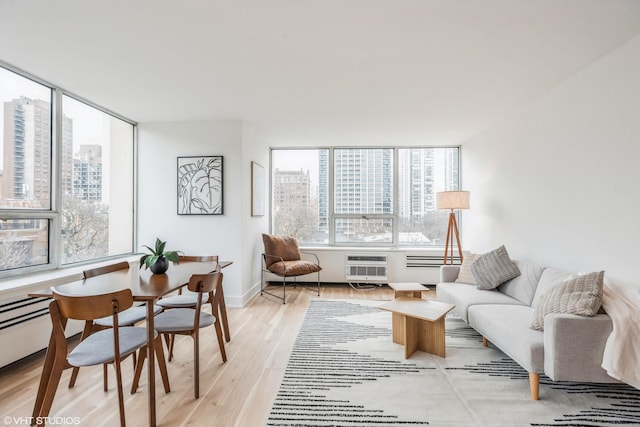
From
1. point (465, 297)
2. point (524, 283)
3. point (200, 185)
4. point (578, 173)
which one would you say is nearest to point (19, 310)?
point (200, 185)

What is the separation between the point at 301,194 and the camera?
216 inches

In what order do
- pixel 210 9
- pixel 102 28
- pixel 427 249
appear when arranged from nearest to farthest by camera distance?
pixel 210 9 → pixel 102 28 → pixel 427 249

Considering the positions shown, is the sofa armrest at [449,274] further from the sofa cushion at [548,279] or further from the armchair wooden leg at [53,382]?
the armchair wooden leg at [53,382]

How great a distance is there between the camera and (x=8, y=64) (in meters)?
2.46

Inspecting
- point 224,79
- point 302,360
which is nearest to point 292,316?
point 302,360

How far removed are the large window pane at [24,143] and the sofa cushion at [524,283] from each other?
464cm

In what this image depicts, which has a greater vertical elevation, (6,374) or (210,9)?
(210,9)

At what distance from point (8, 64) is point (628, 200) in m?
4.96

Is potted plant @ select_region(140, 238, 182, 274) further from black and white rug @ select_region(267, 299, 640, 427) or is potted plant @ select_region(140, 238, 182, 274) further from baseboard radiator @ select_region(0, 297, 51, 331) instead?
black and white rug @ select_region(267, 299, 640, 427)

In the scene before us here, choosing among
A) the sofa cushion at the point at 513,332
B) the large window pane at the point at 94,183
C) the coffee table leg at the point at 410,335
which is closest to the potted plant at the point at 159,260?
the large window pane at the point at 94,183

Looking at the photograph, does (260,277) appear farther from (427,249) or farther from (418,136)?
(418,136)

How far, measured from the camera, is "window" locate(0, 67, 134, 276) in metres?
2.53

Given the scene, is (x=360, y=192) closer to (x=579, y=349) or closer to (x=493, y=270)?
(x=493, y=270)

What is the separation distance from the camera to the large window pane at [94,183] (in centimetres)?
310
